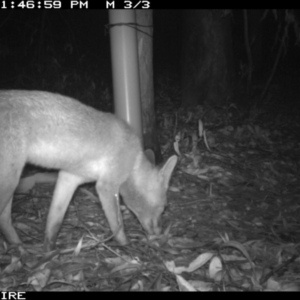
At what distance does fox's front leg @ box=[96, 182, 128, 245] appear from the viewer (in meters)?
4.86

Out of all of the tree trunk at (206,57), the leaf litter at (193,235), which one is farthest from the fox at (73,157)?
the tree trunk at (206,57)

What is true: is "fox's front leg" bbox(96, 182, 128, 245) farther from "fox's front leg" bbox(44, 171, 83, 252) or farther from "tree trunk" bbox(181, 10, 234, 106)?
"tree trunk" bbox(181, 10, 234, 106)

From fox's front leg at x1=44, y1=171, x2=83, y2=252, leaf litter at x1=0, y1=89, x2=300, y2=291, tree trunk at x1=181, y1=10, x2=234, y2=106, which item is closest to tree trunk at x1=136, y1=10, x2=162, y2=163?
leaf litter at x1=0, y1=89, x2=300, y2=291

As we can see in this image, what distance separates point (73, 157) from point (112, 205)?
703 mm

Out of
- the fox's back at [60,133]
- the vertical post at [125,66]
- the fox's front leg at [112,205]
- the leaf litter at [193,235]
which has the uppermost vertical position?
the vertical post at [125,66]

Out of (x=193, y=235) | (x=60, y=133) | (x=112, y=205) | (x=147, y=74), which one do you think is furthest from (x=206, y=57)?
(x=60, y=133)

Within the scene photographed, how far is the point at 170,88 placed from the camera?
15891 mm

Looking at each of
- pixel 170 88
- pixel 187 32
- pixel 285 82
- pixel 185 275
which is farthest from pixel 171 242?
pixel 285 82

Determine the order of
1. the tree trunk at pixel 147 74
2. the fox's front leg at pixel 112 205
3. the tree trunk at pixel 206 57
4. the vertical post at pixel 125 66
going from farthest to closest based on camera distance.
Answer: the tree trunk at pixel 206 57, the tree trunk at pixel 147 74, the vertical post at pixel 125 66, the fox's front leg at pixel 112 205

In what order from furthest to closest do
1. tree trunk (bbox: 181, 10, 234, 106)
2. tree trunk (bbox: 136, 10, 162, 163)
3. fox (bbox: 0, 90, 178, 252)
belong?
tree trunk (bbox: 181, 10, 234, 106), tree trunk (bbox: 136, 10, 162, 163), fox (bbox: 0, 90, 178, 252)

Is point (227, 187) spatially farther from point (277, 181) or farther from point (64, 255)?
point (64, 255)

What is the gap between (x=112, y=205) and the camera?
16.0ft

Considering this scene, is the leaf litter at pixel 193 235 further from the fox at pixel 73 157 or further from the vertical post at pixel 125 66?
the vertical post at pixel 125 66

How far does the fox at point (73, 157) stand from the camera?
4.25 m
